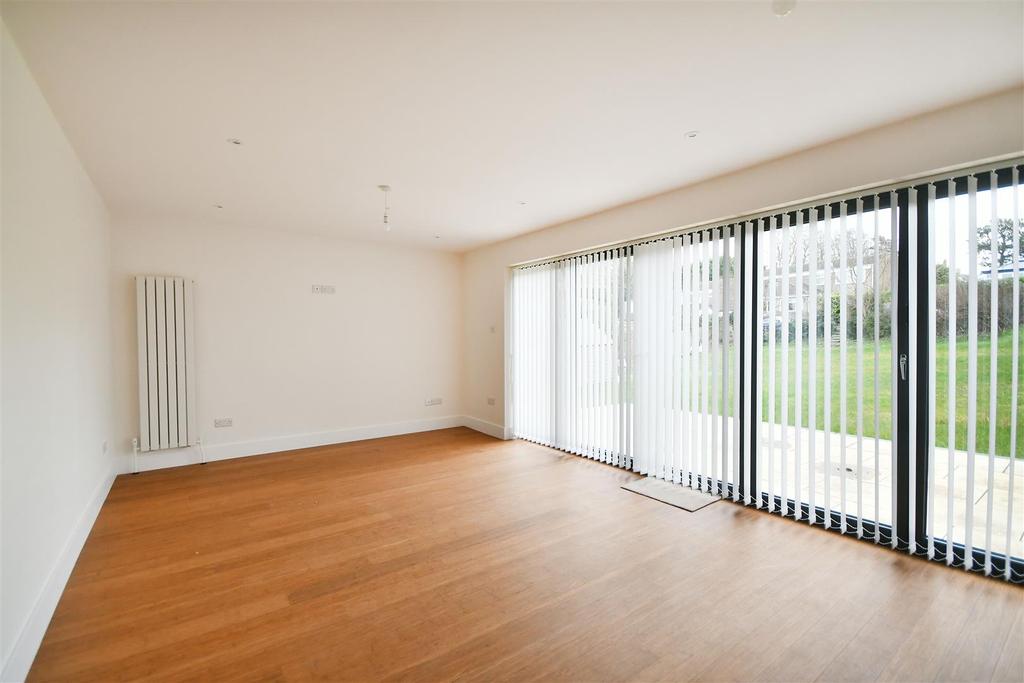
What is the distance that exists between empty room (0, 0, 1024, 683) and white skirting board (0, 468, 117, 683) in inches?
1.3

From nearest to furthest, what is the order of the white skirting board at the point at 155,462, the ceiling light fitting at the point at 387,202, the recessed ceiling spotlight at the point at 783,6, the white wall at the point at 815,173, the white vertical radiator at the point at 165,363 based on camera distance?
1. the recessed ceiling spotlight at the point at 783,6
2. the white skirting board at the point at 155,462
3. the white wall at the point at 815,173
4. the ceiling light fitting at the point at 387,202
5. the white vertical radiator at the point at 165,363

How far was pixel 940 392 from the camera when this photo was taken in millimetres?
2633

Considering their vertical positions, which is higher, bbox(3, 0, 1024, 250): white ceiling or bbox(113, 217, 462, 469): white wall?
bbox(3, 0, 1024, 250): white ceiling

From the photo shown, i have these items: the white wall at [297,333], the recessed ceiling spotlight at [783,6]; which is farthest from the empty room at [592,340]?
the white wall at [297,333]

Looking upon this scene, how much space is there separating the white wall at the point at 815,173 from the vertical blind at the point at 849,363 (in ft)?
0.45

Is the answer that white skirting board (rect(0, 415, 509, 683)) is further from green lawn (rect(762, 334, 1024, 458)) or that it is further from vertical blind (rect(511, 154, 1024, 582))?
green lawn (rect(762, 334, 1024, 458))

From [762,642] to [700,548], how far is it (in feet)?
2.89

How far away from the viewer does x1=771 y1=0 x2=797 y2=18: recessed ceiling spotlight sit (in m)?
1.67

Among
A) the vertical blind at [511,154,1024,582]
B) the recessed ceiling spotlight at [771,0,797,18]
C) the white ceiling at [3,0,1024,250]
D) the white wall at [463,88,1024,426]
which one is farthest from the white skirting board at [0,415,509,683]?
the recessed ceiling spotlight at [771,0,797,18]

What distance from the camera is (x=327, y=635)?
6.89 feet

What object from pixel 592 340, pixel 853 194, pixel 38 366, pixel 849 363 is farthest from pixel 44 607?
pixel 853 194

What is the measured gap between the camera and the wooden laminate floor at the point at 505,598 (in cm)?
190

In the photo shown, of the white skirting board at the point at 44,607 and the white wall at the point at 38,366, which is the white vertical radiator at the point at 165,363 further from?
the white skirting board at the point at 44,607

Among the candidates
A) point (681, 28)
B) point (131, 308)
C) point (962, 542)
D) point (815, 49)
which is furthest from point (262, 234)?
point (962, 542)
